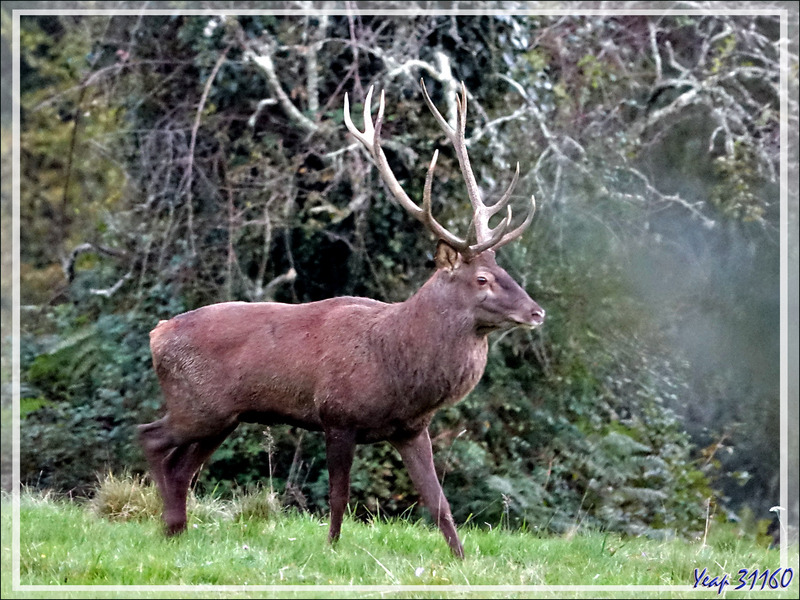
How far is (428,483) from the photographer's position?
17.0 ft

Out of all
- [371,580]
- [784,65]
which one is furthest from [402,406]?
[784,65]

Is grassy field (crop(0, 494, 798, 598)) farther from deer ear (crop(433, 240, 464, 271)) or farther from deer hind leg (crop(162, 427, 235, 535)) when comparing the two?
deer ear (crop(433, 240, 464, 271))

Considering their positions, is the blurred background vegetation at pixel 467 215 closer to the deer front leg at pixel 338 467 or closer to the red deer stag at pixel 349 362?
the red deer stag at pixel 349 362

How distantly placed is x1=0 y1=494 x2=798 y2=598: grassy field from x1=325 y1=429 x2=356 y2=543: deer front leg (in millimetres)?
142

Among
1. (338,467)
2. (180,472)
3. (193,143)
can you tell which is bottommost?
(180,472)

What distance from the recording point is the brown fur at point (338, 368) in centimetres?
505

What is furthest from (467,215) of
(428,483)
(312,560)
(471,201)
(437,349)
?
(312,560)

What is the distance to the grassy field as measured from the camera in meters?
4.50

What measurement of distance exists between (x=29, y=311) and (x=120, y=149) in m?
1.46

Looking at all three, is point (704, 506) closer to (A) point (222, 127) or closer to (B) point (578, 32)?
(B) point (578, 32)

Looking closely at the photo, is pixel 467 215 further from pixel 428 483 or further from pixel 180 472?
pixel 180 472

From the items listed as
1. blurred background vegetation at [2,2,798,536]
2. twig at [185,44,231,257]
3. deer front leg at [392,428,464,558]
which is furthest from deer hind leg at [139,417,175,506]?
twig at [185,44,231,257]

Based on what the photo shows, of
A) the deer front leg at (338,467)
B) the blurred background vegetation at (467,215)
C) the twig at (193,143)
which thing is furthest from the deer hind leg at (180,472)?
the twig at (193,143)

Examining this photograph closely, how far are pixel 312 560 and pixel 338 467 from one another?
1.62ft
